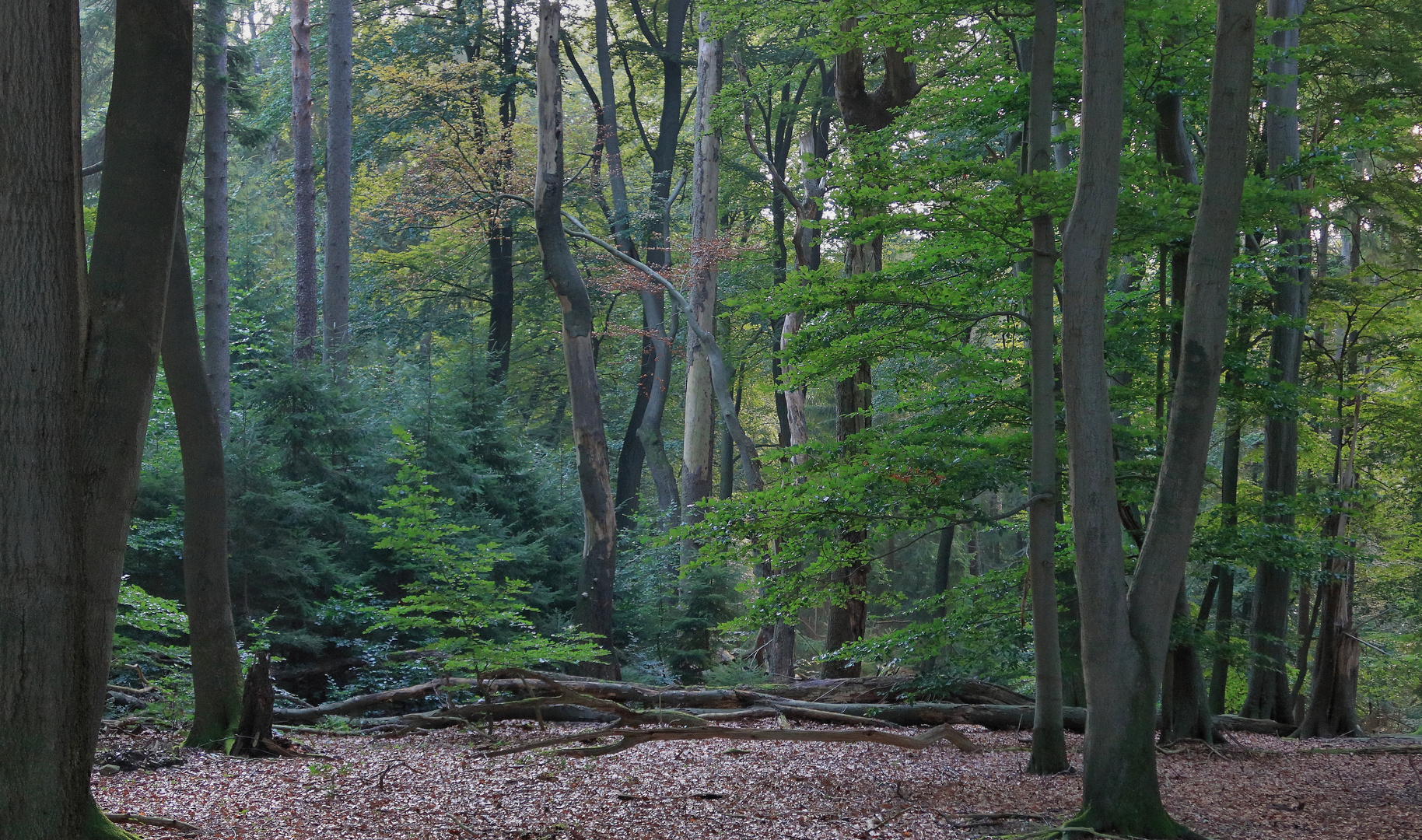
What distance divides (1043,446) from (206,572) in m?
6.17

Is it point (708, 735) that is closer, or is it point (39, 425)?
point (39, 425)

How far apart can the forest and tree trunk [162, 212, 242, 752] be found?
4cm

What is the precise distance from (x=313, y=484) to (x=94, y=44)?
628 inches

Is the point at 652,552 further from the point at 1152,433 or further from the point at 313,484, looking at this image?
the point at 1152,433

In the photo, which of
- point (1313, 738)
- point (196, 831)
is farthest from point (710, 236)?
point (196, 831)

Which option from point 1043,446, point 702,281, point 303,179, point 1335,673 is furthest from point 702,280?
point 1335,673

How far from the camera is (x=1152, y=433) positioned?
27.3 feet

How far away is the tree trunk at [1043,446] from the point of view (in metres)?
7.12

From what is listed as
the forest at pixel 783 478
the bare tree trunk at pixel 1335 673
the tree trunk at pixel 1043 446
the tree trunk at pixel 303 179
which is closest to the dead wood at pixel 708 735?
the forest at pixel 783 478

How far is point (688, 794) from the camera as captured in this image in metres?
6.34

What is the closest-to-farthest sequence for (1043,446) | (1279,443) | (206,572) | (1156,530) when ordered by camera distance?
(1156,530) → (206,572) → (1043,446) → (1279,443)

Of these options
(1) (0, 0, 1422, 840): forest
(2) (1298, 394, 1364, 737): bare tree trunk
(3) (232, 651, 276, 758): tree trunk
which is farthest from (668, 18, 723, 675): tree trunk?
(3) (232, 651, 276, 758): tree trunk

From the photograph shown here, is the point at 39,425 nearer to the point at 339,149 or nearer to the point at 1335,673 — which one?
the point at 1335,673

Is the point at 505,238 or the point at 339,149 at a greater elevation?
the point at 339,149
